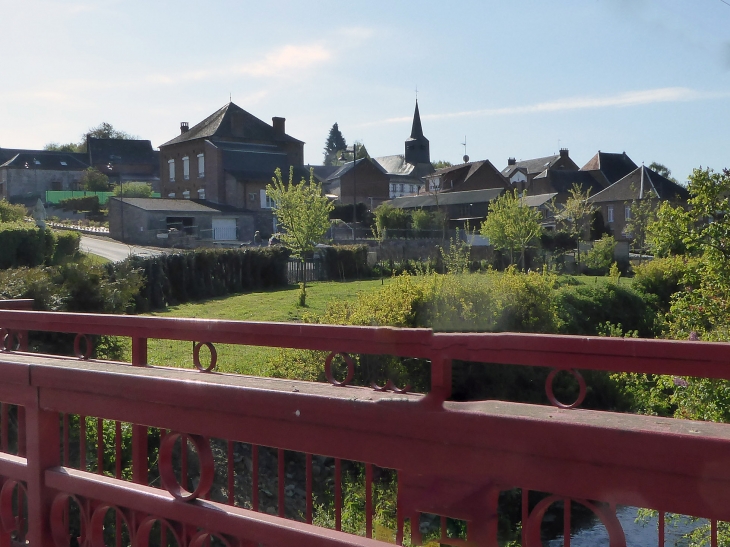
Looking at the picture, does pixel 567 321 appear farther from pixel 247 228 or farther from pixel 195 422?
pixel 247 228

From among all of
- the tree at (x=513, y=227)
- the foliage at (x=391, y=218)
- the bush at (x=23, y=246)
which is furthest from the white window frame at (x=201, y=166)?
the bush at (x=23, y=246)

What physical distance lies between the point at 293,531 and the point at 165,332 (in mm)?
2326

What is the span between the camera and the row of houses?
48062 mm

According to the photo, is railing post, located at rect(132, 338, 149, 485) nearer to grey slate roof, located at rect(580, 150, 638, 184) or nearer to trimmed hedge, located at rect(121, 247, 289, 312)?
trimmed hedge, located at rect(121, 247, 289, 312)

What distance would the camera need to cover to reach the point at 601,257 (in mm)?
39688

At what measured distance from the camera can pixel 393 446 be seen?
1698 millimetres

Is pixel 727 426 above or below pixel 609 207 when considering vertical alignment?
below

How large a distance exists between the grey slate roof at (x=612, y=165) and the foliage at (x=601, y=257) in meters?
40.1

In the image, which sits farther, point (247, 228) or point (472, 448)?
point (247, 228)

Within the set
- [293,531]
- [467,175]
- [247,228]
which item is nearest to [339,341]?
[293,531]

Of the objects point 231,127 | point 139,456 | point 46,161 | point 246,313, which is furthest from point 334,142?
point 139,456

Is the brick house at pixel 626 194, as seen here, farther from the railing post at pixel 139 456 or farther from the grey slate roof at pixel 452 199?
the railing post at pixel 139 456

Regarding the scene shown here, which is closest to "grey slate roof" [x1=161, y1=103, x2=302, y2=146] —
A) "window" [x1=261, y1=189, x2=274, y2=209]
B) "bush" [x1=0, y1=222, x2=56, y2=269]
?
"window" [x1=261, y1=189, x2=274, y2=209]

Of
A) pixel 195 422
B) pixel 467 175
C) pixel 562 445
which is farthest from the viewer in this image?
→ pixel 467 175
